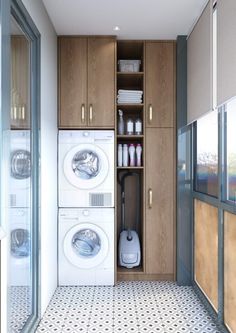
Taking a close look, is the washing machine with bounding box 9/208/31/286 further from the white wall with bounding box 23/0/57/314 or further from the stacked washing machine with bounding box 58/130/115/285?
the stacked washing machine with bounding box 58/130/115/285

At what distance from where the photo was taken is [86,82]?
11.6 ft

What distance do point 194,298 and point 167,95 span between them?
84.2 inches

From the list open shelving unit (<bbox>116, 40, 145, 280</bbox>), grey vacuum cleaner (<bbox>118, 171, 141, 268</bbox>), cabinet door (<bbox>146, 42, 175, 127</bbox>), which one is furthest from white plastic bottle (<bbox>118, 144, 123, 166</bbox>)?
grey vacuum cleaner (<bbox>118, 171, 141, 268</bbox>)

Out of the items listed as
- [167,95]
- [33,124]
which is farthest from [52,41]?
[167,95]

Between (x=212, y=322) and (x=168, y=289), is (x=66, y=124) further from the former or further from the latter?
(x=212, y=322)

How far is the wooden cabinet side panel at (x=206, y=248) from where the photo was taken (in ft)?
9.05

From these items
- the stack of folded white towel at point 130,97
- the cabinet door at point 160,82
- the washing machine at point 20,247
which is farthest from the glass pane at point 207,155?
the washing machine at point 20,247

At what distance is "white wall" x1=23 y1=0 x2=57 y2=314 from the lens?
2.84 meters

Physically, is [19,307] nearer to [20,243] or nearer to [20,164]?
[20,243]

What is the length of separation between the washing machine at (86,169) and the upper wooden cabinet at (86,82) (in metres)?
0.16

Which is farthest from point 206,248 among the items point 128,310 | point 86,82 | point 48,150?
point 86,82

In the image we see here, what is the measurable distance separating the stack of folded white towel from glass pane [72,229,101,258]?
1487 mm

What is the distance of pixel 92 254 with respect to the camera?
11.5 ft

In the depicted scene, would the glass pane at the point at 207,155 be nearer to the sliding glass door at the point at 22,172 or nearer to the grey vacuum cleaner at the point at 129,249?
the grey vacuum cleaner at the point at 129,249
